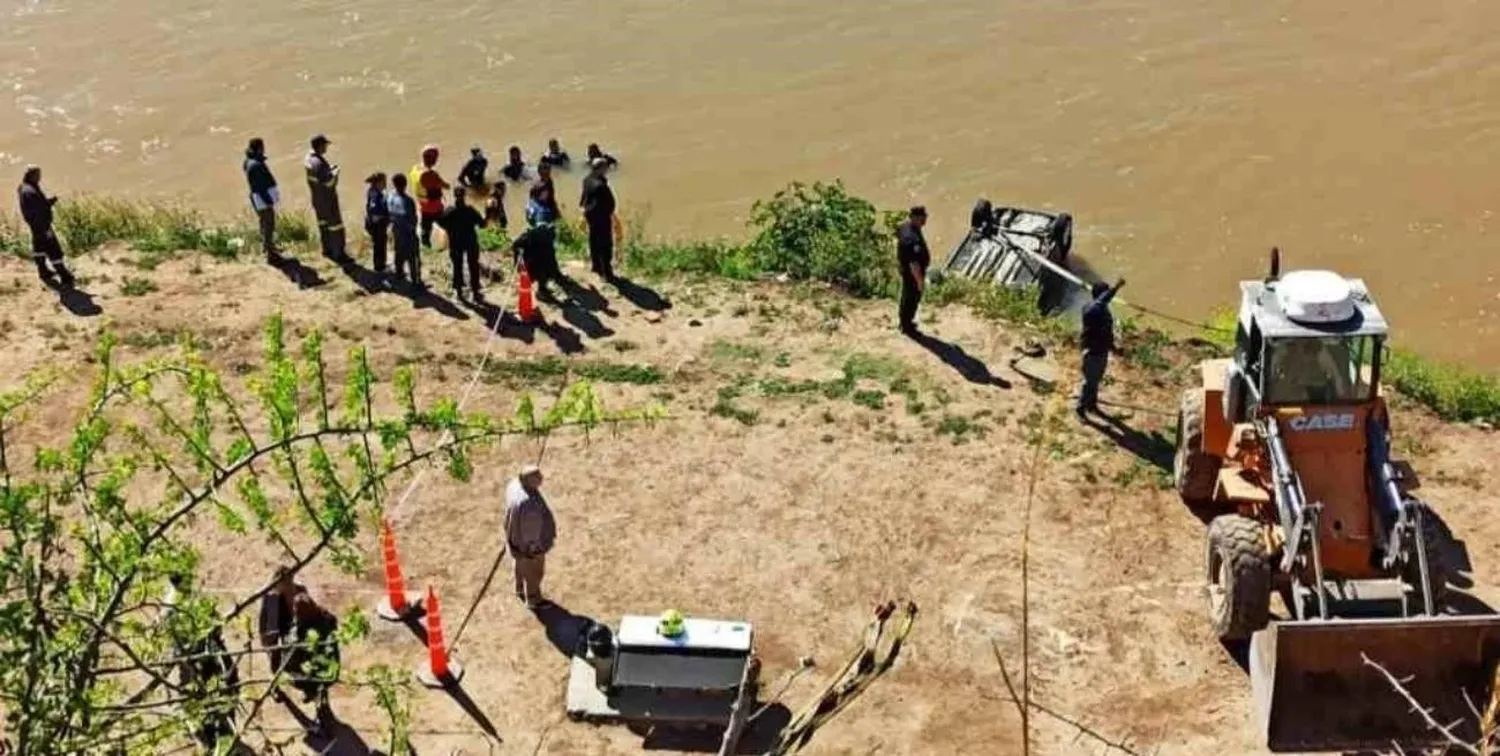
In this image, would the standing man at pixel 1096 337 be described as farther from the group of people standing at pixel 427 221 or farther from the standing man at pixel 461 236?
the standing man at pixel 461 236

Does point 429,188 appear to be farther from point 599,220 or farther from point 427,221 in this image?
point 599,220

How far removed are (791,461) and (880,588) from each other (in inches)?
81.3

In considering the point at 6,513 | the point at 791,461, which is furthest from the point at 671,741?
Answer: the point at 6,513

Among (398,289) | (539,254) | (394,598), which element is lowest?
(394,598)

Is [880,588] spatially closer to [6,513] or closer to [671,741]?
[671,741]

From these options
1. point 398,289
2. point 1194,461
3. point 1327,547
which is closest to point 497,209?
point 398,289

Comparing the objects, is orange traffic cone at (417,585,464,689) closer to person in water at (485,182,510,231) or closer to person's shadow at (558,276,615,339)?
person's shadow at (558,276,615,339)

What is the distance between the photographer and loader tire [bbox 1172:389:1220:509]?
14.4 meters

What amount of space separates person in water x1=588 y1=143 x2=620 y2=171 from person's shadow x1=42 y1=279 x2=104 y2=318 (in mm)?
6243

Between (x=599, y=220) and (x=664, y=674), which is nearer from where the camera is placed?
(x=664, y=674)

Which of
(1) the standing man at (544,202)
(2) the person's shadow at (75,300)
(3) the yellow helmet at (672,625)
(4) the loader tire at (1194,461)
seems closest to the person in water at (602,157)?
(1) the standing man at (544,202)

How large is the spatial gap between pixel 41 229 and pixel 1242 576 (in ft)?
43.2

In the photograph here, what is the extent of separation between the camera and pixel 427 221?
19453 millimetres

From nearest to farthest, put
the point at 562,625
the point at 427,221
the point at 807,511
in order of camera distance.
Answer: the point at 562,625, the point at 807,511, the point at 427,221
